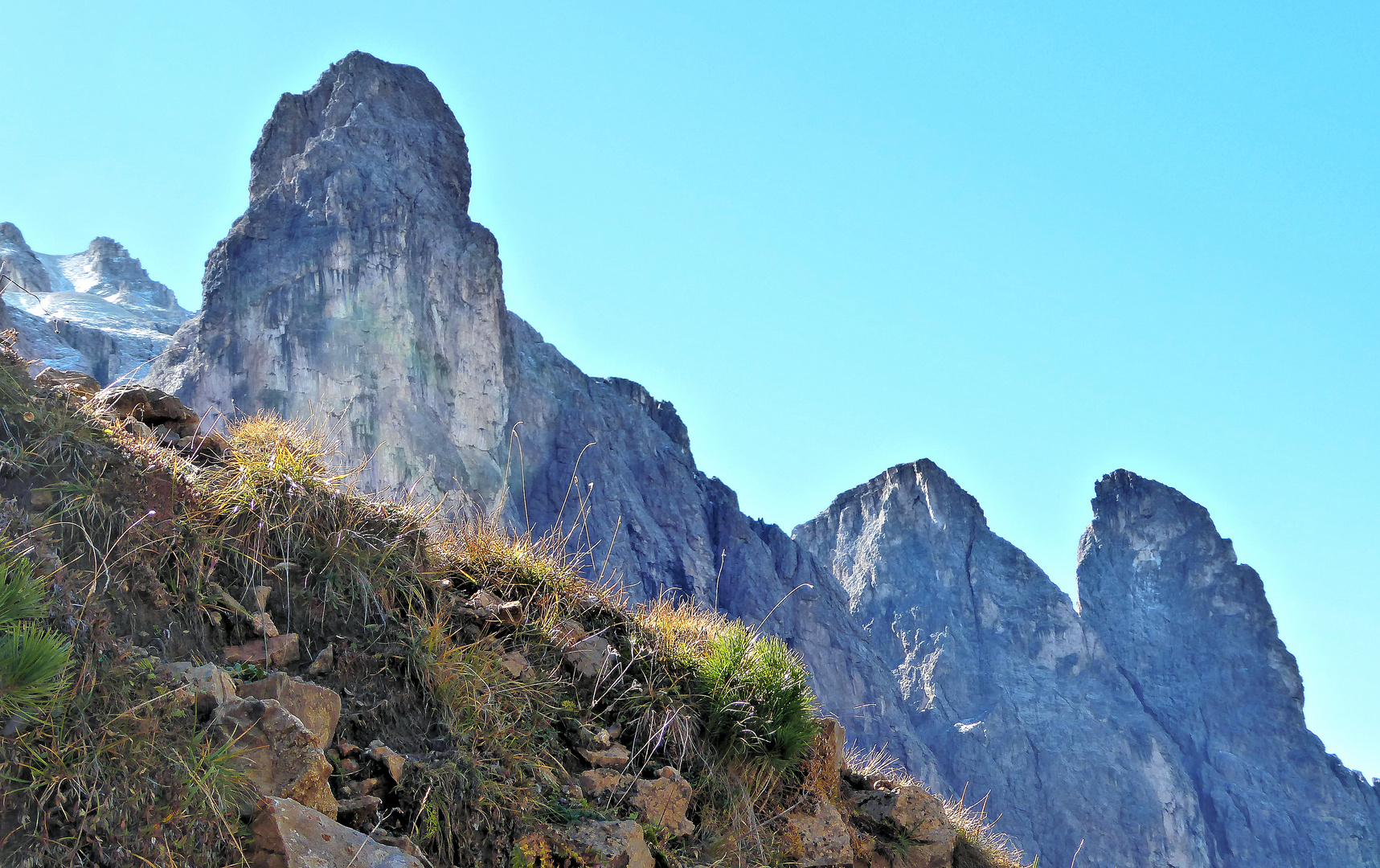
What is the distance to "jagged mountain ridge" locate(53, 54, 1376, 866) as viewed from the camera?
4309cm

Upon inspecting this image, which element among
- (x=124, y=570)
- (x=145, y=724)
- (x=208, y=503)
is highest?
(x=208, y=503)

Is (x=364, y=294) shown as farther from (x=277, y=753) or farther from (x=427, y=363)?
(x=277, y=753)

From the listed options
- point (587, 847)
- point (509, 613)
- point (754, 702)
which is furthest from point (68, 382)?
point (754, 702)

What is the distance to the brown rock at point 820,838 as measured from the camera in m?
5.28

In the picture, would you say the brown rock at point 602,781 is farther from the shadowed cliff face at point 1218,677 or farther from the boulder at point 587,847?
the shadowed cliff face at point 1218,677

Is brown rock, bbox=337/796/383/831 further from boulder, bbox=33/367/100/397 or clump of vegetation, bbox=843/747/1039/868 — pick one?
clump of vegetation, bbox=843/747/1039/868

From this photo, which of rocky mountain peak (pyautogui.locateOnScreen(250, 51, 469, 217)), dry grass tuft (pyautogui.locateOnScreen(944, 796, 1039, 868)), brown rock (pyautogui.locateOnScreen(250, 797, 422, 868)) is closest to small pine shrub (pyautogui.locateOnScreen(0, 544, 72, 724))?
brown rock (pyautogui.locateOnScreen(250, 797, 422, 868))

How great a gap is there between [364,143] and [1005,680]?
45.3 m

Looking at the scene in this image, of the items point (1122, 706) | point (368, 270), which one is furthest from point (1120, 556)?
point (368, 270)

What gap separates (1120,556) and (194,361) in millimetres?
59192

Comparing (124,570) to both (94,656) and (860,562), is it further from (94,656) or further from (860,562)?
(860,562)

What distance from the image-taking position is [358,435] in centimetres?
4169

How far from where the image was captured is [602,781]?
466 cm

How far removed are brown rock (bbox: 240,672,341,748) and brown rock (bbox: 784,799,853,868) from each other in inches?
94.8
